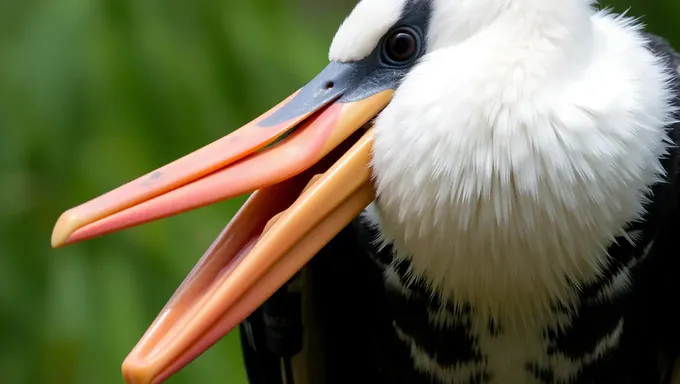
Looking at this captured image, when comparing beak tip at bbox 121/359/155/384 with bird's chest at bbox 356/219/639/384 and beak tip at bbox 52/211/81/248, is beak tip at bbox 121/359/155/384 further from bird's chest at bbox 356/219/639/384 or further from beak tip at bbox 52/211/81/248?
bird's chest at bbox 356/219/639/384

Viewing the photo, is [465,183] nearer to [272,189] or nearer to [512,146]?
[512,146]

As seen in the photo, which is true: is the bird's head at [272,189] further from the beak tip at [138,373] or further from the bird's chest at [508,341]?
the bird's chest at [508,341]

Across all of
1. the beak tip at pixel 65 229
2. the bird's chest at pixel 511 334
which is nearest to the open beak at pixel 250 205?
the beak tip at pixel 65 229

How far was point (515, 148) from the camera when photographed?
0.64m

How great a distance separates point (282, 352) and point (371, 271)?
0.14 metres

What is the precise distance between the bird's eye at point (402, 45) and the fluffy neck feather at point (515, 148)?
17 millimetres

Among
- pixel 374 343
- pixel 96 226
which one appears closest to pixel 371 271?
pixel 374 343

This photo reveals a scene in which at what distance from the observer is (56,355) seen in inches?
48.0

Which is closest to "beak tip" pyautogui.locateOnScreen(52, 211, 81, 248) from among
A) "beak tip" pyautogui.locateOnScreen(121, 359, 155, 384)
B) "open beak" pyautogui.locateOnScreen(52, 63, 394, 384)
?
"open beak" pyautogui.locateOnScreen(52, 63, 394, 384)

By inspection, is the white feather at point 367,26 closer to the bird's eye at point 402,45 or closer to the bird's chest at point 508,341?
the bird's eye at point 402,45

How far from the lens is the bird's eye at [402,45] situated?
0.72 m

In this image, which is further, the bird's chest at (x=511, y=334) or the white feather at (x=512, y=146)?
the bird's chest at (x=511, y=334)

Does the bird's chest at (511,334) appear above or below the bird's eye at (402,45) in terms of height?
below

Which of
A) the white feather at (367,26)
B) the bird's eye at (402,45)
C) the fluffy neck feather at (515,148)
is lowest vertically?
the fluffy neck feather at (515,148)
